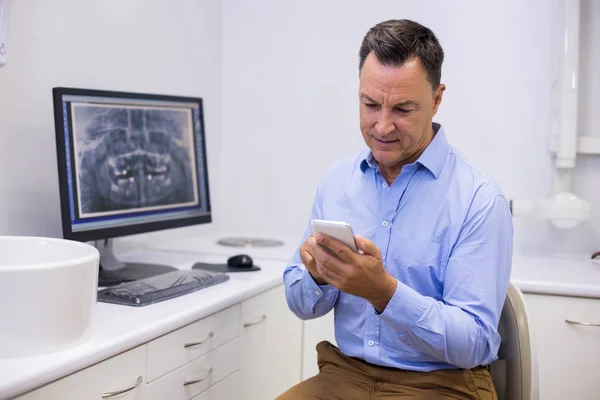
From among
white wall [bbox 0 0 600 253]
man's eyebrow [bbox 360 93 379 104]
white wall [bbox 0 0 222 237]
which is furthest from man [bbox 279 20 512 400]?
white wall [bbox 0 0 600 253]

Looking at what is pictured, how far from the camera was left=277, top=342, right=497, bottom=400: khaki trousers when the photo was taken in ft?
5.07

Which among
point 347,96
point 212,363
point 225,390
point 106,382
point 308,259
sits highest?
point 347,96

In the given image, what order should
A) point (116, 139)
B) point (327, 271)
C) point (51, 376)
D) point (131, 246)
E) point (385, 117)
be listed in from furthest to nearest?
point (131, 246)
point (116, 139)
point (385, 117)
point (327, 271)
point (51, 376)

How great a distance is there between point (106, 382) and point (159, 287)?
1.39ft

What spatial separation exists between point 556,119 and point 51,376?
6.49 feet

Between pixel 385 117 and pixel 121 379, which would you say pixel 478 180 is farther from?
pixel 121 379

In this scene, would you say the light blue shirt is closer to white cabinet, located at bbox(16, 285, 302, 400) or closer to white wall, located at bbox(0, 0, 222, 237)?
white cabinet, located at bbox(16, 285, 302, 400)

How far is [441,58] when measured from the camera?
1630 mm

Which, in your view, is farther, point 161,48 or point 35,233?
point 161,48

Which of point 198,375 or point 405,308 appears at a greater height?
point 405,308

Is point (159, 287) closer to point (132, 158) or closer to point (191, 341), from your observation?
point (191, 341)

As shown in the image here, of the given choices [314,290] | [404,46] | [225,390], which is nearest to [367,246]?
[314,290]

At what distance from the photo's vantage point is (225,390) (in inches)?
79.0

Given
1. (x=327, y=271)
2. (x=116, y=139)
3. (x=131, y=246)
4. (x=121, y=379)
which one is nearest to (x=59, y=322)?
(x=121, y=379)
